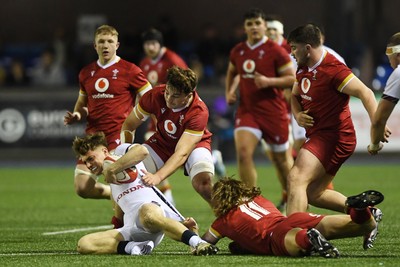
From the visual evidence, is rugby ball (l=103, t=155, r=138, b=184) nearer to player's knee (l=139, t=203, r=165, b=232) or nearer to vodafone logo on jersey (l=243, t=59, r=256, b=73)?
player's knee (l=139, t=203, r=165, b=232)

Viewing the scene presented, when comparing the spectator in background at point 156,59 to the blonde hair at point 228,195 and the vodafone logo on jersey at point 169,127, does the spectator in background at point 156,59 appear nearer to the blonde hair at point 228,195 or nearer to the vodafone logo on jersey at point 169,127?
the vodafone logo on jersey at point 169,127

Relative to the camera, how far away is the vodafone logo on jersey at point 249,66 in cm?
1330

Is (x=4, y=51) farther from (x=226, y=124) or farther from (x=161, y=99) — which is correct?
(x=161, y=99)

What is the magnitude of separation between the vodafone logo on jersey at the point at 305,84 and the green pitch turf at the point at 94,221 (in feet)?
4.86

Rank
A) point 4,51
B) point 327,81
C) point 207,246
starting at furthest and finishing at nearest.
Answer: point 4,51 → point 327,81 → point 207,246

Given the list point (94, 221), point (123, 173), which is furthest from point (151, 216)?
point (94, 221)

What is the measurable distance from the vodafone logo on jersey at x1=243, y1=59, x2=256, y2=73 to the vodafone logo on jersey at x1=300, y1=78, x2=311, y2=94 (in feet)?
10.8

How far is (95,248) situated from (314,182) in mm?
2185

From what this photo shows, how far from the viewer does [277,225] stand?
28.8ft

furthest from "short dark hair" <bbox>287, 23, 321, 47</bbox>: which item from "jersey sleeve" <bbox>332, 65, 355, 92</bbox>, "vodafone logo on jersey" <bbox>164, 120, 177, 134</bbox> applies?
"vodafone logo on jersey" <bbox>164, 120, 177, 134</bbox>

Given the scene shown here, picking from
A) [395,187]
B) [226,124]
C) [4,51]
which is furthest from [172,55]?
[4,51]

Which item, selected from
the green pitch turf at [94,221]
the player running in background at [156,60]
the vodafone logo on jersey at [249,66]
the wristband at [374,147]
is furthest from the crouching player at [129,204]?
the player running in background at [156,60]

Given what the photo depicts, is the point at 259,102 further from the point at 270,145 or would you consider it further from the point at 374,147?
the point at 374,147

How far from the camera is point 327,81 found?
9.76m
